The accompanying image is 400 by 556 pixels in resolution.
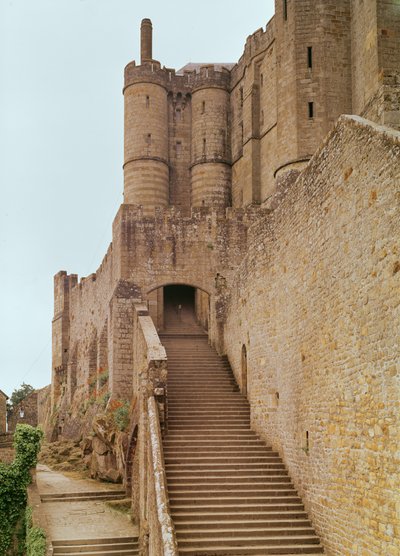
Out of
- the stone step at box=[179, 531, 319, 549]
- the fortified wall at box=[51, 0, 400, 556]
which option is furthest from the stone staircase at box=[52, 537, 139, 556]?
the stone step at box=[179, 531, 319, 549]

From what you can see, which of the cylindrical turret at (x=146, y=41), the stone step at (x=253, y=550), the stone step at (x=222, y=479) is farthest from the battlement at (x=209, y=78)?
the stone step at (x=253, y=550)

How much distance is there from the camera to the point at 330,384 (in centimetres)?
1394

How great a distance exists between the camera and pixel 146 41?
36.7 metres

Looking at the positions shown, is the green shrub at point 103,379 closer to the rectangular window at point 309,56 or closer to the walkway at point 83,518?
the walkway at point 83,518

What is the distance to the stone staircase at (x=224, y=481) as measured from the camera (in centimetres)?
1445

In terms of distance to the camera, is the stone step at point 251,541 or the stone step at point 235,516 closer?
the stone step at point 251,541

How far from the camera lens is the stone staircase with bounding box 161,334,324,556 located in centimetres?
1445

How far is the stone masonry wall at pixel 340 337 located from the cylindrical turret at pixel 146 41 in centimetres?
1980

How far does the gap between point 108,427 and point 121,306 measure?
3.68 metres

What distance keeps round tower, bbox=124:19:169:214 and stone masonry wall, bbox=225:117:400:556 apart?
57.4 ft

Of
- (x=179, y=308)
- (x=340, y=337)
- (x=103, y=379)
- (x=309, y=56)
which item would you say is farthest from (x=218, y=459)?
(x=309, y=56)

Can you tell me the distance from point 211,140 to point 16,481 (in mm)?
17254

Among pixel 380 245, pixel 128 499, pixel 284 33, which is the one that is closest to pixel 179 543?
pixel 380 245

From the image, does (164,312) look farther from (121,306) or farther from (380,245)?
(380,245)
